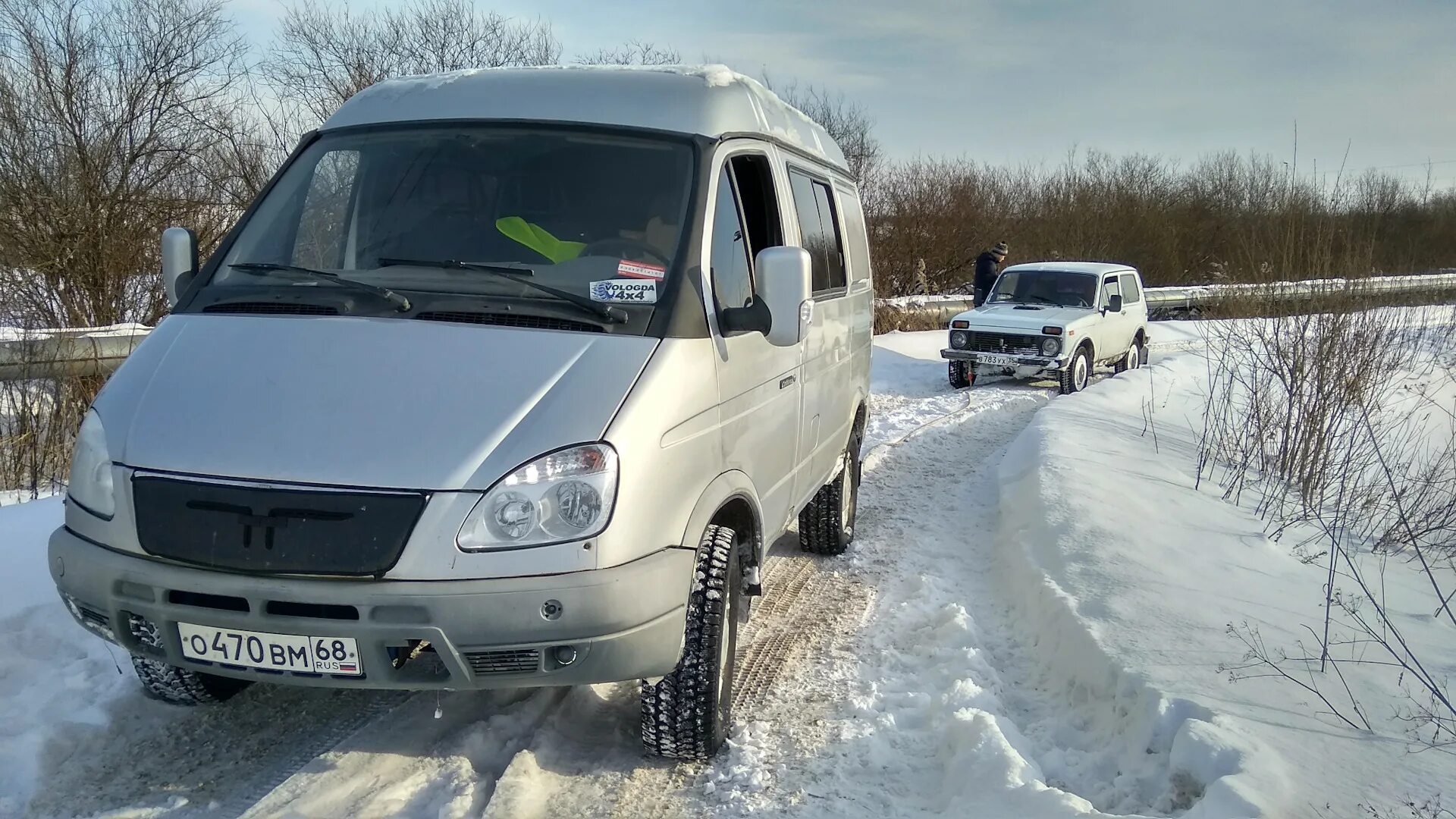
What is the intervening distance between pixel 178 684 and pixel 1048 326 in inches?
483

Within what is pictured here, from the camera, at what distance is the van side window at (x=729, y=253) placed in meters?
3.57

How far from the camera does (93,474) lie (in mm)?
2926

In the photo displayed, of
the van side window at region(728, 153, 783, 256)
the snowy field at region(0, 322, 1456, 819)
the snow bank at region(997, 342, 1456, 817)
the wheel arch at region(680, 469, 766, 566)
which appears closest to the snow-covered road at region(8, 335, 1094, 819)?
the snowy field at region(0, 322, 1456, 819)

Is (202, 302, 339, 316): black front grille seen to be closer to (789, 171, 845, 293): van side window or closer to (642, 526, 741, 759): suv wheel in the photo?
(642, 526, 741, 759): suv wheel

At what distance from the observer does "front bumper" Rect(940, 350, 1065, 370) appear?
1357cm

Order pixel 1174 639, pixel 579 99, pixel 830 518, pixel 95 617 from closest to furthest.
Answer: pixel 95 617, pixel 579 99, pixel 1174 639, pixel 830 518

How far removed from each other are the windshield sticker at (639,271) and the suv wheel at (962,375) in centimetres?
1155

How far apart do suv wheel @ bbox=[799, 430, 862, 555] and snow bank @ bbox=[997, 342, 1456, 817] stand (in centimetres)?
96

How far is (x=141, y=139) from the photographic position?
1512cm

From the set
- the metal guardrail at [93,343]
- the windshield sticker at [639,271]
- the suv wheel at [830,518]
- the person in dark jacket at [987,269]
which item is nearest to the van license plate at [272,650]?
the windshield sticker at [639,271]

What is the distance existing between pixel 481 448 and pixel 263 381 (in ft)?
2.60

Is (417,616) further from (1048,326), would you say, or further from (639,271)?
(1048,326)

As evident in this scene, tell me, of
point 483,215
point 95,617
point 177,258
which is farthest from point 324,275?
point 95,617

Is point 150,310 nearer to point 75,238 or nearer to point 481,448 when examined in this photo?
point 75,238
